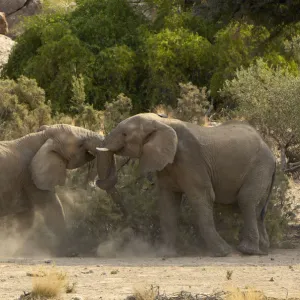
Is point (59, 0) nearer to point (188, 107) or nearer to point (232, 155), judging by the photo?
point (188, 107)

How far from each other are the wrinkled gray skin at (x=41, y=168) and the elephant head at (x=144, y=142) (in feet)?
1.34

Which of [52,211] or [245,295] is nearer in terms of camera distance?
[245,295]

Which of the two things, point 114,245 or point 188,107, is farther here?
point 188,107

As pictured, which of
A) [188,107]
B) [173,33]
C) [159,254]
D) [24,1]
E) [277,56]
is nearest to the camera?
[159,254]

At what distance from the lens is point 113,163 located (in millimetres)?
15250

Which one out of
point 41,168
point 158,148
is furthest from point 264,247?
point 41,168

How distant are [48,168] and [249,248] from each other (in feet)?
9.71

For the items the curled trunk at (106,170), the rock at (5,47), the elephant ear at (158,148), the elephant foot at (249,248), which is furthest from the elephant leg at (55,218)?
the rock at (5,47)

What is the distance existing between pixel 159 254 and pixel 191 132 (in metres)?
1.71

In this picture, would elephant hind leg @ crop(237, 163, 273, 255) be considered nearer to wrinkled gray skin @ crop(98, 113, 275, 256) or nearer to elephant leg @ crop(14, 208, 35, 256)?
wrinkled gray skin @ crop(98, 113, 275, 256)

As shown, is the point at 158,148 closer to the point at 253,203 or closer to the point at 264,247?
the point at 253,203

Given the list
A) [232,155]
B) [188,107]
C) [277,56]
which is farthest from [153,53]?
[232,155]

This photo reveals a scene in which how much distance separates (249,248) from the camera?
1531cm

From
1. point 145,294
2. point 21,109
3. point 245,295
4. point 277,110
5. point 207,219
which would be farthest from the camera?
point 21,109
